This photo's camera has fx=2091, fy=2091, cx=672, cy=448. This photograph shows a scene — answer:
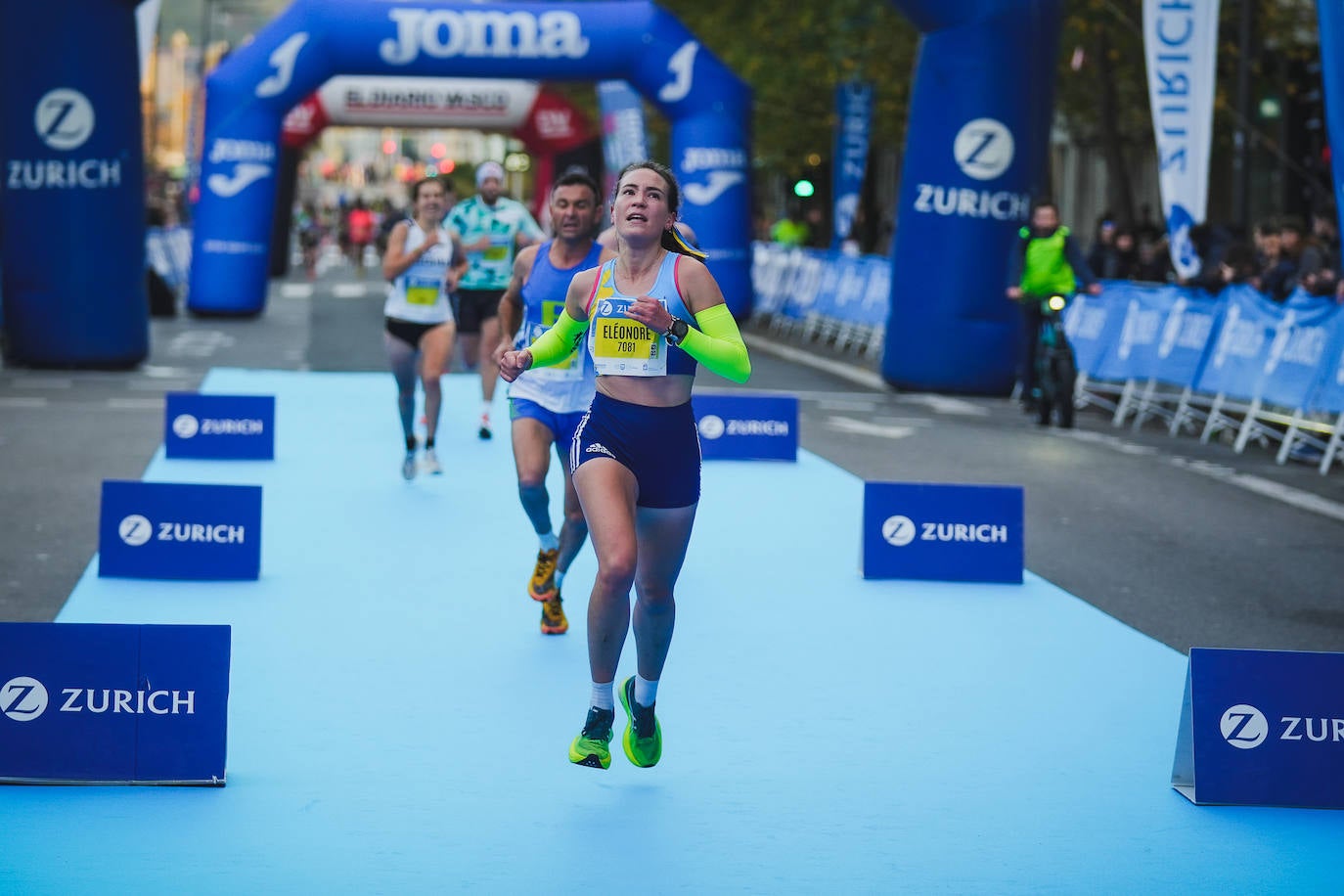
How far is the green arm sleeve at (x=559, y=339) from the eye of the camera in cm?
644

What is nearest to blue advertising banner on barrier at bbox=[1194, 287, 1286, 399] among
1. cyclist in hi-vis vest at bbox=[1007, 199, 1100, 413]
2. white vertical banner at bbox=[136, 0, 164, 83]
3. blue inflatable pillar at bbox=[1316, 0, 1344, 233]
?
cyclist in hi-vis vest at bbox=[1007, 199, 1100, 413]

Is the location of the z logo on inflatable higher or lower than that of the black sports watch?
higher

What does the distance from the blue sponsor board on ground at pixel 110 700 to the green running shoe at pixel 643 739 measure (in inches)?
47.5

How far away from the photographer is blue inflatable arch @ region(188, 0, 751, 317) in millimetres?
29422

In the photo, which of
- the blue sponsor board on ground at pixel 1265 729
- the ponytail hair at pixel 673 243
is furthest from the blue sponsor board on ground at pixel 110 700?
the blue sponsor board on ground at pixel 1265 729

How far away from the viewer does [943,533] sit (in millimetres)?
10359

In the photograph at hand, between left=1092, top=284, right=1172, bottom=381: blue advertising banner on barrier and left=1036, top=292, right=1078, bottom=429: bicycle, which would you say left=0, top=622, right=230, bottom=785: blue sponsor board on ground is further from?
left=1092, top=284, right=1172, bottom=381: blue advertising banner on barrier

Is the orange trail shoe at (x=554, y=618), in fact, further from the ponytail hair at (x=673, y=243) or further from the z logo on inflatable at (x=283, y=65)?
the z logo on inflatable at (x=283, y=65)

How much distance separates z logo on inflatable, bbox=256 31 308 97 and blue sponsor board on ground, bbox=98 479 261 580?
68.9ft

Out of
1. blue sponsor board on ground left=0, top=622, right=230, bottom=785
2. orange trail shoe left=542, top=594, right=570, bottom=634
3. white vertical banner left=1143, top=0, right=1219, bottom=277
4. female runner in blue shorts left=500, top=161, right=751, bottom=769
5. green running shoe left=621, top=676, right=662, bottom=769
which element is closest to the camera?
blue sponsor board on ground left=0, top=622, right=230, bottom=785

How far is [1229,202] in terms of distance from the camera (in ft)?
120

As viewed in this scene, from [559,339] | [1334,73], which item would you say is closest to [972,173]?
[1334,73]

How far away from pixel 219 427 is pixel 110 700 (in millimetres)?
8806

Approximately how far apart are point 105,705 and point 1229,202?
109 ft
